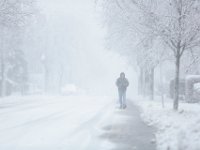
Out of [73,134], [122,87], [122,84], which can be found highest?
[122,84]

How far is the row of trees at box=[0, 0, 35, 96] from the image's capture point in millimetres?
24578

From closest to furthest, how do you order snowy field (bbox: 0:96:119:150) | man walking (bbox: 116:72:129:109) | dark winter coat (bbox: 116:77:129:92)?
snowy field (bbox: 0:96:119:150)
man walking (bbox: 116:72:129:109)
dark winter coat (bbox: 116:77:129:92)

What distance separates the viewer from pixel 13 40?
1609 inches

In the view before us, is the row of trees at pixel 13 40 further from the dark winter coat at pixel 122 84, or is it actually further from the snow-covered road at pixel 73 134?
the snow-covered road at pixel 73 134

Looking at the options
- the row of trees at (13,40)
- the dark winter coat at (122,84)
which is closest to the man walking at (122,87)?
the dark winter coat at (122,84)

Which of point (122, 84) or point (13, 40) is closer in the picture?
point (122, 84)

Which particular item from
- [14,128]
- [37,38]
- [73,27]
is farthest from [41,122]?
[73,27]

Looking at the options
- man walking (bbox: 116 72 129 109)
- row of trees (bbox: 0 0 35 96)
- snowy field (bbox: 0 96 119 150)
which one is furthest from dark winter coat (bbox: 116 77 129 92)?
snowy field (bbox: 0 96 119 150)

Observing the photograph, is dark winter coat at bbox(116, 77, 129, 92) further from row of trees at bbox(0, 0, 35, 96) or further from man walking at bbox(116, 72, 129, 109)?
row of trees at bbox(0, 0, 35, 96)

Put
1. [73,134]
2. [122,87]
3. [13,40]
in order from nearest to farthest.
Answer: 1. [73,134]
2. [122,87]
3. [13,40]

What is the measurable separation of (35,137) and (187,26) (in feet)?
25.0

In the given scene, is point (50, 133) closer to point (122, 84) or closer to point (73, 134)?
point (73, 134)

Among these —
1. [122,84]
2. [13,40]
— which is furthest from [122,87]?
[13,40]

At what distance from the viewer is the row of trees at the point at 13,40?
2458 cm
